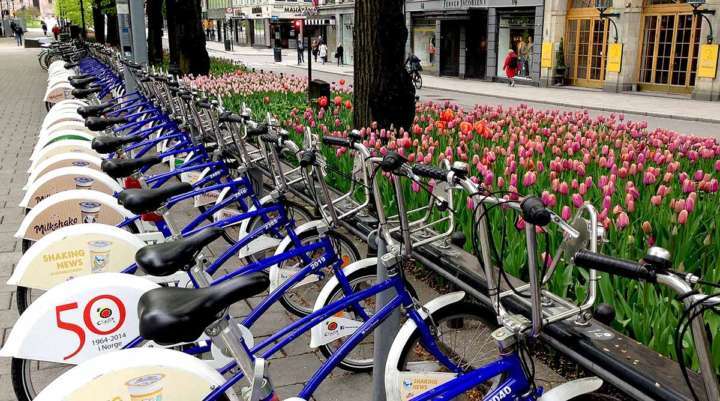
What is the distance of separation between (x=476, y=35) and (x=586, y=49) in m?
6.66

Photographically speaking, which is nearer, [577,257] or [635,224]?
[577,257]

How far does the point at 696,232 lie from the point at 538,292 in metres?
1.96

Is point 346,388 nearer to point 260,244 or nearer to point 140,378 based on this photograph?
point 260,244

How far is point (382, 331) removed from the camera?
9.64 ft

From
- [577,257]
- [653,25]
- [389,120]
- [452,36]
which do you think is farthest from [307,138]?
[452,36]

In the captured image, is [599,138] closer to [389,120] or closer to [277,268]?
[389,120]

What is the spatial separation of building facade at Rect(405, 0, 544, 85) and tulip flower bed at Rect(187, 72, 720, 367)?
2051 centimetres

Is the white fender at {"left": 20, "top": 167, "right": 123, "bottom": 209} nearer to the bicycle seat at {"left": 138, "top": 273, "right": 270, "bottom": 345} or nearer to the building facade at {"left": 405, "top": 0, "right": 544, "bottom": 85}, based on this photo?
the bicycle seat at {"left": 138, "top": 273, "right": 270, "bottom": 345}

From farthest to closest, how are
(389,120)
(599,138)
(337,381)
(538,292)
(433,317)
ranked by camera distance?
1. (389,120)
2. (599,138)
3. (337,381)
4. (433,317)
5. (538,292)

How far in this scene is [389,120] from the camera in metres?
7.16

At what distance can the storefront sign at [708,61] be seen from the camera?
19375 millimetres

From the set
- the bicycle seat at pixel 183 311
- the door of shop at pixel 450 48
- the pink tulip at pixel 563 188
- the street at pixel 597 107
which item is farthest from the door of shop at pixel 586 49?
the bicycle seat at pixel 183 311

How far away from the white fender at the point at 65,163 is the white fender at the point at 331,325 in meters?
2.91

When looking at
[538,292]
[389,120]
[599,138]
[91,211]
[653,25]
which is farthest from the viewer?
[653,25]
